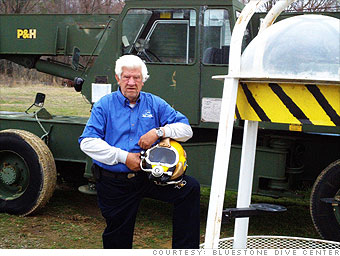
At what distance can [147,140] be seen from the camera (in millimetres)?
3842

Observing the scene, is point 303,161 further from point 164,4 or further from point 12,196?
point 12,196

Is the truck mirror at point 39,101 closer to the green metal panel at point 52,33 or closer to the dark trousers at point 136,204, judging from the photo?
the green metal panel at point 52,33

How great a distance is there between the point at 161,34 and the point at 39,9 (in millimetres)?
14519

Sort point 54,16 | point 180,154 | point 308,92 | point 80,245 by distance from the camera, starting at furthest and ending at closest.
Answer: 1. point 54,16
2. point 80,245
3. point 180,154
4. point 308,92

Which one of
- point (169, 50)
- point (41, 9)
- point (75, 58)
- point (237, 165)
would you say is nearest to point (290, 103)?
point (237, 165)

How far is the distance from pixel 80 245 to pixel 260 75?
3464 millimetres

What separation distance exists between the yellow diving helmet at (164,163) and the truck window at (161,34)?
2.21m

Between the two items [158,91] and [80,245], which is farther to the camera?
[158,91]

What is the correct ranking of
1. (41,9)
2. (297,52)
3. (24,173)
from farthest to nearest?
(41,9) < (24,173) < (297,52)

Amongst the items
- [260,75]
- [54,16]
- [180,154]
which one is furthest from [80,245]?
[260,75]

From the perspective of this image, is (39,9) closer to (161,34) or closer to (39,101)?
(39,101)

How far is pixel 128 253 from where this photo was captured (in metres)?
2.23

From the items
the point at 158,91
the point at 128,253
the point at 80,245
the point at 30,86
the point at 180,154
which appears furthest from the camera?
the point at 30,86

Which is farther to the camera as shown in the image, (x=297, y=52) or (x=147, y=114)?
(x=147, y=114)
